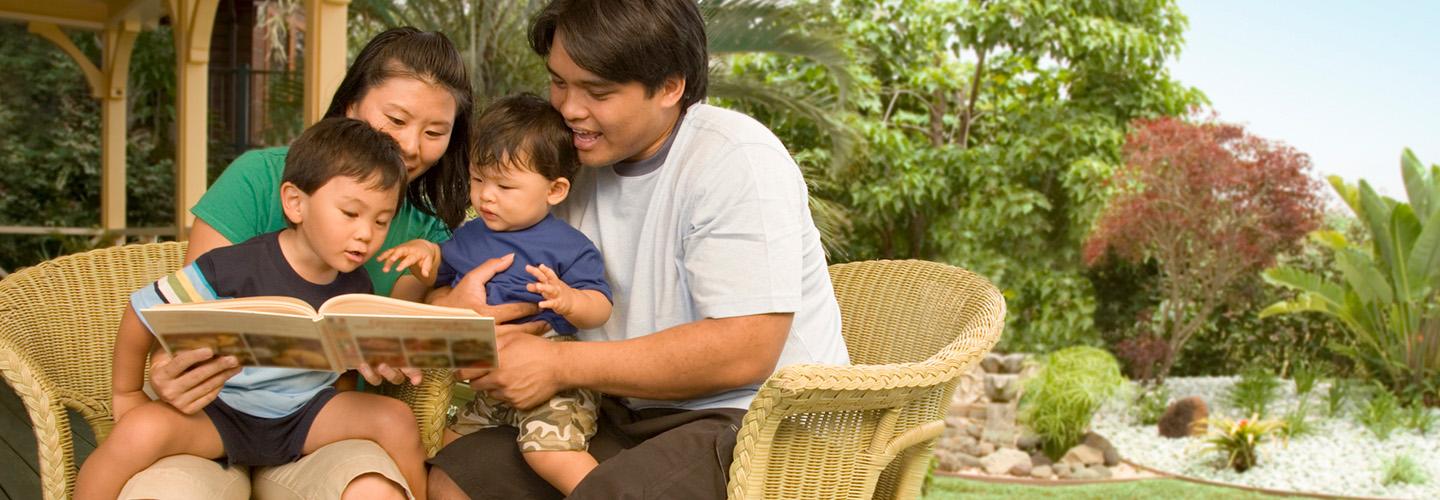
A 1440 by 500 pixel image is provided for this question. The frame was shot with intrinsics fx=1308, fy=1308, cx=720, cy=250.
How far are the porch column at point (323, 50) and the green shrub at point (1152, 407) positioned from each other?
679 cm

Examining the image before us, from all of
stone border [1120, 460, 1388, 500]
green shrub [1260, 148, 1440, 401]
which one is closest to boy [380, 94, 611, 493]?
stone border [1120, 460, 1388, 500]

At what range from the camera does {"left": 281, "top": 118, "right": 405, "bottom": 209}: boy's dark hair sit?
2.07m

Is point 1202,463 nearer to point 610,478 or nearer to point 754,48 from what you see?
point 754,48

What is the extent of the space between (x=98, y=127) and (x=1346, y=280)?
1186 centimetres

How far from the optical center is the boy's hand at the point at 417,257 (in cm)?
220

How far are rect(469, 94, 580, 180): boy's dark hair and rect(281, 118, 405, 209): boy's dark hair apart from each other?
7.5 inches

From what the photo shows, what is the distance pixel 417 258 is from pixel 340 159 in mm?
250

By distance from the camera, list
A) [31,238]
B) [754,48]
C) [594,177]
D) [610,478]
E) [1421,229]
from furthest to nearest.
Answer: [31,238] < [1421,229] < [754,48] < [594,177] < [610,478]

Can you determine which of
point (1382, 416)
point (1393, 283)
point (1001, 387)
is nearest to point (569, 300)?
point (1001, 387)

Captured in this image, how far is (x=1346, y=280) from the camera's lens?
10195mm

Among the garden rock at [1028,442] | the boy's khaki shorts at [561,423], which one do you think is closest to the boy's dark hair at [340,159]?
the boy's khaki shorts at [561,423]

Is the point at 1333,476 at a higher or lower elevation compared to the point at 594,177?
lower

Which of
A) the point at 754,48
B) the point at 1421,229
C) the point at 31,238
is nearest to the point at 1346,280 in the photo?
the point at 1421,229

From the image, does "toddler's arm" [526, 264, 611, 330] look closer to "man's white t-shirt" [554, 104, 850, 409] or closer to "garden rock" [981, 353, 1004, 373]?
"man's white t-shirt" [554, 104, 850, 409]
